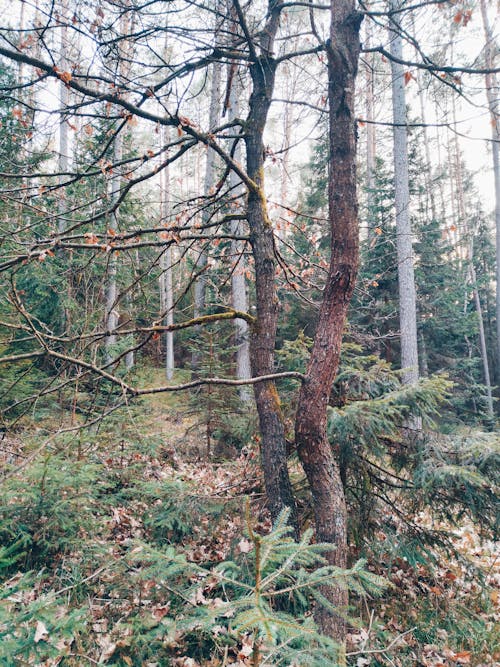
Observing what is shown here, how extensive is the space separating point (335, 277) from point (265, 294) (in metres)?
0.73

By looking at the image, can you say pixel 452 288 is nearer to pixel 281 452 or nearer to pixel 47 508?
pixel 281 452

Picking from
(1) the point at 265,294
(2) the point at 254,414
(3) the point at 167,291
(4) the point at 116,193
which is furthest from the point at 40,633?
(4) the point at 116,193

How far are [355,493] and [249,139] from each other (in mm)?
3580

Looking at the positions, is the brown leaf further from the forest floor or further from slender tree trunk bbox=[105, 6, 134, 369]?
Result: slender tree trunk bbox=[105, 6, 134, 369]

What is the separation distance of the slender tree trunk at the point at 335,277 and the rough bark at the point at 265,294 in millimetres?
378

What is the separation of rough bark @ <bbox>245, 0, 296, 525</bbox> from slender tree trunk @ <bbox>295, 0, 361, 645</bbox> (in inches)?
14.9

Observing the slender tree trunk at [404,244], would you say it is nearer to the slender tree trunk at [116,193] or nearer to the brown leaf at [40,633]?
the slender tree trunk at [116,193]

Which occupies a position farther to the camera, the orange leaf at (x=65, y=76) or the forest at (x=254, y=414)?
the forest at (x=254, y=414)

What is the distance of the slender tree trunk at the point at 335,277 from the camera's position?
287 centimetres

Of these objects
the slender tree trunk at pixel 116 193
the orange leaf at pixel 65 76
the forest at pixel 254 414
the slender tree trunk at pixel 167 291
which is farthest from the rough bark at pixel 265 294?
the orange leaf at pixel 65 76

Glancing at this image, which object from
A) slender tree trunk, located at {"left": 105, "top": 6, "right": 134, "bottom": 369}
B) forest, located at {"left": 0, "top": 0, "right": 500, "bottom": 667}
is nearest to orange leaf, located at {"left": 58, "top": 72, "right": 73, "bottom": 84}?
forest, located at {"left": 0, "top": 0, "right": 500, "bottom": 667}

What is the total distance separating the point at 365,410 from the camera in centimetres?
338

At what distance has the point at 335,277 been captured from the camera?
2959 millimetres

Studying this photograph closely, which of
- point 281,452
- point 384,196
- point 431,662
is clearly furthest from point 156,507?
point 384,196
